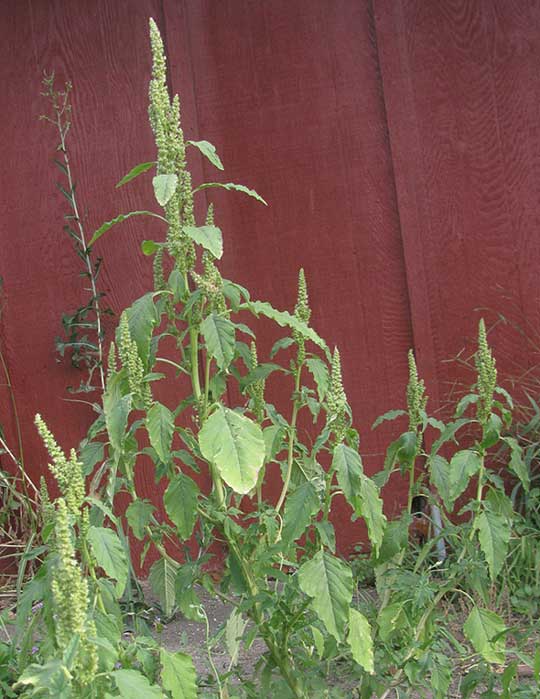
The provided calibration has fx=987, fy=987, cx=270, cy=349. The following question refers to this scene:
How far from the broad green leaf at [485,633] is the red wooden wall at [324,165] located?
156 cm

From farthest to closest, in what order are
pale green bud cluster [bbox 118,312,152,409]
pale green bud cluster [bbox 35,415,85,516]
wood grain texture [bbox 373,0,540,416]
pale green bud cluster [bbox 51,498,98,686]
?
wood grain texture [bbox 373,0,540,416], pale green bud cluster [bbox 118,312,152,409], pale green bud cluster [bbox 35,415,85,516], pale green bud cluster [bbox 51,498,98,686]

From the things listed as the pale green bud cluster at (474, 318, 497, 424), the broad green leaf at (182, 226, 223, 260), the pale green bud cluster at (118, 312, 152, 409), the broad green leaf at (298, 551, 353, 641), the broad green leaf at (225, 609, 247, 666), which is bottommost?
the broad green leaf at (225, 609, 247, 666)

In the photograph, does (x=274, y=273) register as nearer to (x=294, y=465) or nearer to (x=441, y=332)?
(x=441, y=332)

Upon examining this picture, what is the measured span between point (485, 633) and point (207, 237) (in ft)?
4.07

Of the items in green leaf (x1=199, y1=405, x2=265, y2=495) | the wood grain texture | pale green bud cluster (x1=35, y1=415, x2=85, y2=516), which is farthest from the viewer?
the wood grain texture

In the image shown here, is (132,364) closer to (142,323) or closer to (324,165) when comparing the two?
(142,323)

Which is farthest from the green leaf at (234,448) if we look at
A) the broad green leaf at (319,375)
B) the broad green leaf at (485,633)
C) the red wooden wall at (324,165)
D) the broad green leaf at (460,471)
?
the red wooden wall at (324,165)

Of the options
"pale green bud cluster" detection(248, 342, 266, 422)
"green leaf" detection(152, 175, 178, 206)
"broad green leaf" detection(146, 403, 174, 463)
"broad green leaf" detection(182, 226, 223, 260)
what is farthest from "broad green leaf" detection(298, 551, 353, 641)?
"green leaf" detection(152, 175, 178, 206)

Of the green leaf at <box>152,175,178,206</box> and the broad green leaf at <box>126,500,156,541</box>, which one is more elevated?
the green leaf at <box>152,175,178,206</box>

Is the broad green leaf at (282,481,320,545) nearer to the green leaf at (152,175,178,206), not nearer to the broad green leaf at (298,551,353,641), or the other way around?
the broad green leaf at (298,551,353,641)

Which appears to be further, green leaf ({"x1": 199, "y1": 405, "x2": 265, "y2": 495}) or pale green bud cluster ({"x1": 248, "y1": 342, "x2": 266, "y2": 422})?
pale green bud cluster ({"x1": 248, "y1": 342, "x2": 266, "y2": 422})

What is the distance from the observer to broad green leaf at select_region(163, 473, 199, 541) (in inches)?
92.4

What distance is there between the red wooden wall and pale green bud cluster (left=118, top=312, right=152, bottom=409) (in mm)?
1920

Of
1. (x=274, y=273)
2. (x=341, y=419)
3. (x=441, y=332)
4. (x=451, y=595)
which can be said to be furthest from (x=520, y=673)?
(x=274, y=273)
